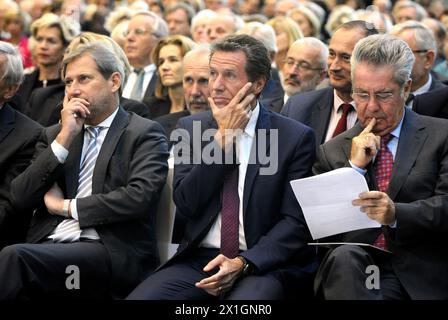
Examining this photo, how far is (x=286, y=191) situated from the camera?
4.47 meters

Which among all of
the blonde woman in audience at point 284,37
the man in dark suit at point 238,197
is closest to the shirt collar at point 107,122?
the man in dark suit at point 238,197

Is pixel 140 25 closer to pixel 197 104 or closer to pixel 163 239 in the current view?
pixel 197 104

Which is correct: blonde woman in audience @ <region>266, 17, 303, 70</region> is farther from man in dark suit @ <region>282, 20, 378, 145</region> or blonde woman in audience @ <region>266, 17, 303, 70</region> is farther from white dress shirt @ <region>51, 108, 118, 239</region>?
white dress shirt @ <region>51, 108, 118, 239</region>

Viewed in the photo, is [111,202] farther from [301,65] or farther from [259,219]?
[301,65]

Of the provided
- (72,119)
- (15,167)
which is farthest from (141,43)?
(72,119)

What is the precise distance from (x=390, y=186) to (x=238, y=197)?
0.78m

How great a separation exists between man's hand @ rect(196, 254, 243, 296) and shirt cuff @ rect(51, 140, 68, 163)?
1.05m

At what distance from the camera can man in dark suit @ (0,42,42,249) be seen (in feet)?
16.2

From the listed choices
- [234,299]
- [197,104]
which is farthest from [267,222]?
[197,104]

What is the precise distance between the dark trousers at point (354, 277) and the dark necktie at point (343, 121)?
1.42 metres

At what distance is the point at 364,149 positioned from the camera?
4203mm

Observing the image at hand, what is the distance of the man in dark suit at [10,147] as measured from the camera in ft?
16.2

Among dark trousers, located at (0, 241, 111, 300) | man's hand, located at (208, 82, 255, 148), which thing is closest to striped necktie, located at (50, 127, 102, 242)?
dark trousers, located at (0, 241, 111, 300)

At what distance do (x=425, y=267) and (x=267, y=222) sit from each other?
83cm
